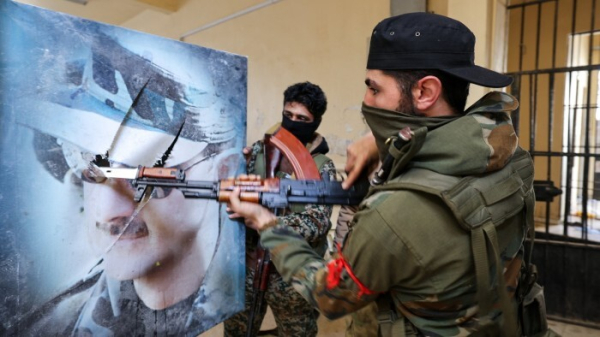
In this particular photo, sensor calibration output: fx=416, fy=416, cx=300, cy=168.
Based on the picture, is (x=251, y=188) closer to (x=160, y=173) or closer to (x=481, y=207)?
(x=160, y=173)

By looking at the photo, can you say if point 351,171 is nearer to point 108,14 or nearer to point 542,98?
point 542,98

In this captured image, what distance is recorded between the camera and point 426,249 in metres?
0.74

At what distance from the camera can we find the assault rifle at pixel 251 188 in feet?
3.63

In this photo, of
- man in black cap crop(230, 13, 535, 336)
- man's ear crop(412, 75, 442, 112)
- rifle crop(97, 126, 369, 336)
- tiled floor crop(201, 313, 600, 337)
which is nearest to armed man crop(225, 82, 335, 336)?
rifle crop(97, 126, 369, 336)

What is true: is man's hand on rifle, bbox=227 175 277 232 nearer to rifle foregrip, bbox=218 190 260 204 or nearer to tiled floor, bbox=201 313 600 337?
rifle foregrip, bbox=218 190 260 204

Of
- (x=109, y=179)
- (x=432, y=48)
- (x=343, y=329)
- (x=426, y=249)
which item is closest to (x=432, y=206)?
(x=426, y=249)

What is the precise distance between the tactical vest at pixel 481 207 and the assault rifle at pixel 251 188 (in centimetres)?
31

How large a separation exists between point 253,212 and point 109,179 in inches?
15.6

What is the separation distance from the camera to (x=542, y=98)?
4324 mm

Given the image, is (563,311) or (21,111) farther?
(563,311)

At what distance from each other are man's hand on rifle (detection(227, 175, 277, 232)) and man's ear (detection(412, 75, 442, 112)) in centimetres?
44

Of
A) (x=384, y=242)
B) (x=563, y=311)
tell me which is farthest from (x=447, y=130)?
(x=563, y=311)

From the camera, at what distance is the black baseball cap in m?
0.79

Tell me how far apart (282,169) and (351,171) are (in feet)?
1.63
